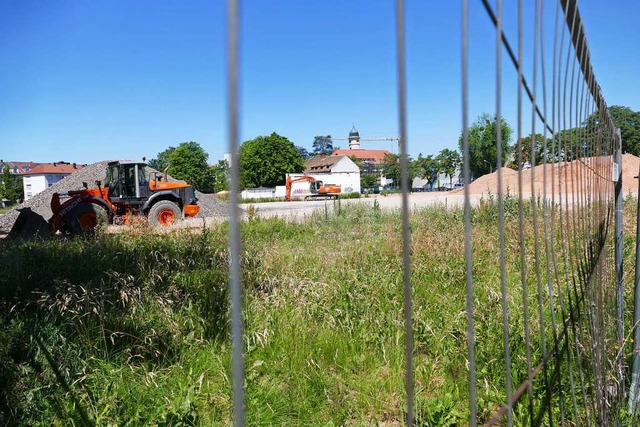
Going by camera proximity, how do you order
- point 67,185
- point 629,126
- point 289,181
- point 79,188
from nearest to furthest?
point 79,188, point 67,185, point 289,181, point 629,126

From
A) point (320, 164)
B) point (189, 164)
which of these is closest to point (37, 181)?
point (189, 164)

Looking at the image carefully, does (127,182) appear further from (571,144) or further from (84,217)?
(571,144)

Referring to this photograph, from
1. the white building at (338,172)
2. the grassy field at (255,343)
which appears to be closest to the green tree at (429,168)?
the white building at (338,172)

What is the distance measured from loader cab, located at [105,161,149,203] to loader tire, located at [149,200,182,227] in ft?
2.20

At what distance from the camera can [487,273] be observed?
18.5ft

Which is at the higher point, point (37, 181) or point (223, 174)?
point (37, 181)

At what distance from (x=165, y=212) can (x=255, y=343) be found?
11.7m

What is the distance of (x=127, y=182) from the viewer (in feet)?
48.9

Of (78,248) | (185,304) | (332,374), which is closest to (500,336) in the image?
(332,374)

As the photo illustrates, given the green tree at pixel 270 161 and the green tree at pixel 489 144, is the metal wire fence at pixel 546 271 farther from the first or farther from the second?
the green tree at pixel 270 161

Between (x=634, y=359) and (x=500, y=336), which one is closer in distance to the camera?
(x=634, y=359)

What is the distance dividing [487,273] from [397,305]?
177 cm

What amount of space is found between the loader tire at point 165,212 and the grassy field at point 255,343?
8.49m

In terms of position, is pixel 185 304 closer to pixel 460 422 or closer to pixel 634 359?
pixel 460 422
